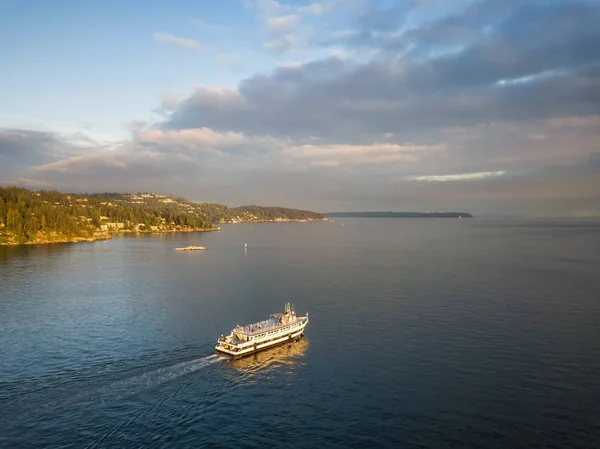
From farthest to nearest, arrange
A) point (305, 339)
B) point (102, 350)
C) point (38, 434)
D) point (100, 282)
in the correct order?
1. point (100, 282)
2. point (305, 339)
3. point (102, 350)
4. point (38, 434)

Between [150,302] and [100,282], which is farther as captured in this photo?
[100,282]

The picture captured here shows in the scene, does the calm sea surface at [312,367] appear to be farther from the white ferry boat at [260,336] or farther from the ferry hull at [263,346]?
the white ferry boat at [260,336]

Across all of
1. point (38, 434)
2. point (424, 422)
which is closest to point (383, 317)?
point (424, 422)

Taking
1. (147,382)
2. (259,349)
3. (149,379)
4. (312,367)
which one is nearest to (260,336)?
(259,349)

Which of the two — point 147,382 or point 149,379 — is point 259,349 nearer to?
point 149,379

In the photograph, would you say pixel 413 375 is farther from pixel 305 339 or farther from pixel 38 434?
pixel 38 434

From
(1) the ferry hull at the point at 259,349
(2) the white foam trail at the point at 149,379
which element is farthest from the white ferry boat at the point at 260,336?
(2) the white foam trail at the point at 149,379

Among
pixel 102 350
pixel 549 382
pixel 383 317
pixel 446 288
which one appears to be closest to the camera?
pixel 549 382
